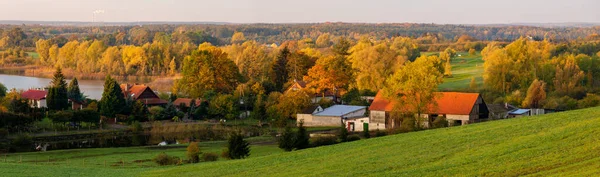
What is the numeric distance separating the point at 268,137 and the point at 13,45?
110m

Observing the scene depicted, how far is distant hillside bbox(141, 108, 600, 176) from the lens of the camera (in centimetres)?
1716

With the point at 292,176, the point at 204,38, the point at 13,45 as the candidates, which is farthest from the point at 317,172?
the point at 204,38

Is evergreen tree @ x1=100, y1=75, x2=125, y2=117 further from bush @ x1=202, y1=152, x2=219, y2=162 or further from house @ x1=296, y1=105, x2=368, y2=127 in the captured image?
bush @ x1=202, y1=152, x2=219, y2=162

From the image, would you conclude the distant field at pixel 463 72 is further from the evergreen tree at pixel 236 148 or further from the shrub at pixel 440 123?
the evergreen tree at pixel 236 148

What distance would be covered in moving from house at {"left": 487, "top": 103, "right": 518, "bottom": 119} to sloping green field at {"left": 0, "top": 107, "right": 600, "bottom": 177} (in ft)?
52.4

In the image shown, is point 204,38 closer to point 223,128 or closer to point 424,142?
point 223,128

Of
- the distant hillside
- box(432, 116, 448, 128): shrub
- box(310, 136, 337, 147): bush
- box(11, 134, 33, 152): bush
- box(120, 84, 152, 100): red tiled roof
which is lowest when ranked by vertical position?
box(11, 134, 33, 152): bush

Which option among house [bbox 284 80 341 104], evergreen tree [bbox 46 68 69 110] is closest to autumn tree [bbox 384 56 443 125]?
house [bbox 284 80 341 104]

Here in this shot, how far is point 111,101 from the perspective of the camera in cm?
4475

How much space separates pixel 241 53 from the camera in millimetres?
73438

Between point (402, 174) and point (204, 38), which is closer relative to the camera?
point (402, 174)

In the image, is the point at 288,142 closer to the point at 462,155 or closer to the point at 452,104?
the point at 462,155

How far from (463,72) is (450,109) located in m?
39.6


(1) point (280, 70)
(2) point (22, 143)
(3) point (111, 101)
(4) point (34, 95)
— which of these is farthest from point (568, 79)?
(2) point (22, 143)
